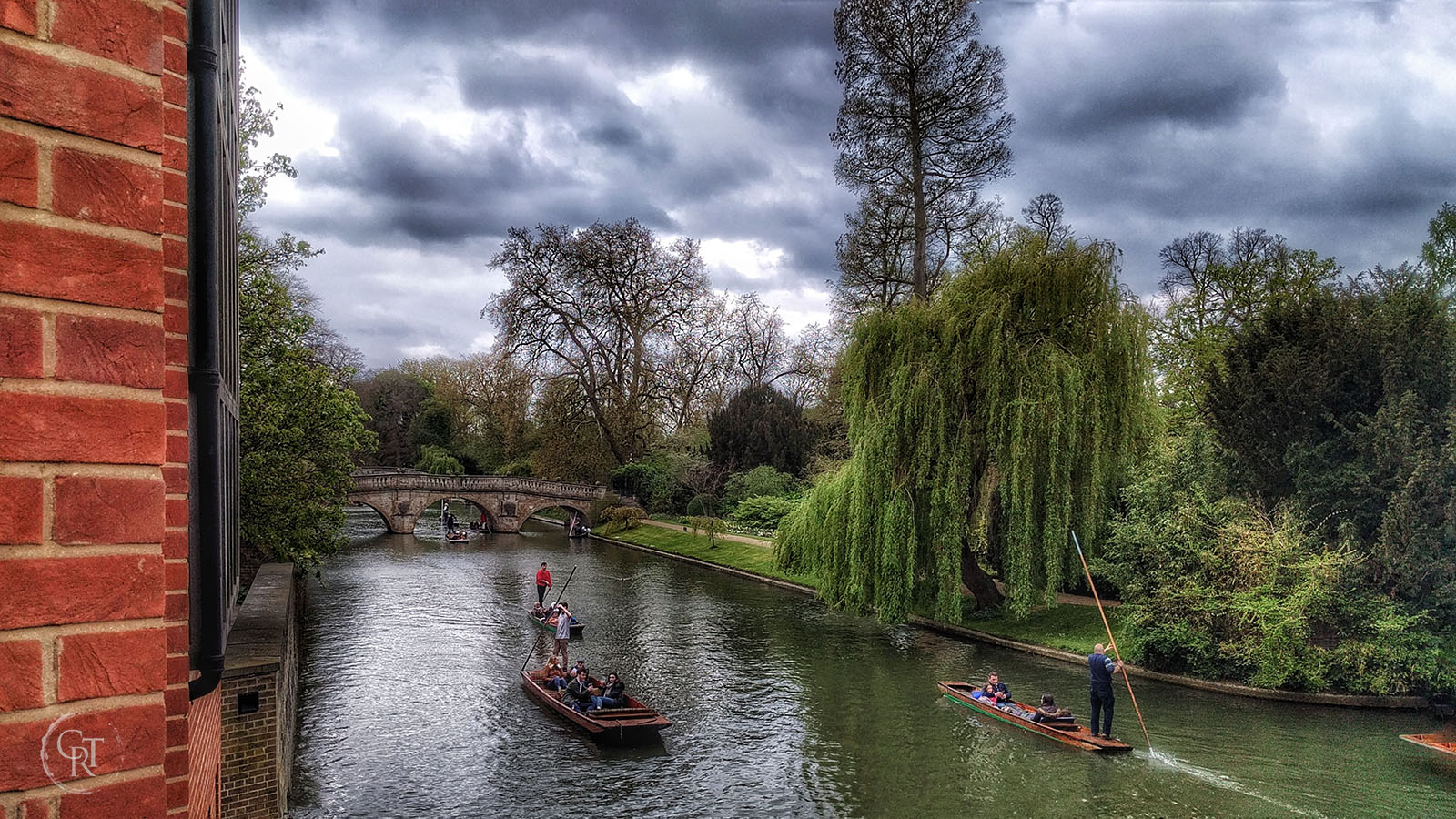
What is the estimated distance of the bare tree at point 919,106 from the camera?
30.5 meters

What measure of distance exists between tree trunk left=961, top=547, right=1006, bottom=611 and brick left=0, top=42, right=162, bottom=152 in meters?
23.0

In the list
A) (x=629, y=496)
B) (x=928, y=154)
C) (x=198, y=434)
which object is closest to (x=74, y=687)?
(x=198, y=434)

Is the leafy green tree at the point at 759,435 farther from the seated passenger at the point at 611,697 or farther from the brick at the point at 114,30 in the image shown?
the brick at the point at 114,30

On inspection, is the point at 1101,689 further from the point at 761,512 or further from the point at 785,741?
the point at 761,512

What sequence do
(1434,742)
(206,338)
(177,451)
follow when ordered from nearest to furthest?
(177,451), (206,338), (1434,742)

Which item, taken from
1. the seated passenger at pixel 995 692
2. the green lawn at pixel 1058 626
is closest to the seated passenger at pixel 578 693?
the seated passenger at pixel 995 692

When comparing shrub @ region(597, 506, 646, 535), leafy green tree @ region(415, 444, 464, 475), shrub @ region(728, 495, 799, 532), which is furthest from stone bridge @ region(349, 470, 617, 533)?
leafy green tree @ region(415, 444, 464, 475)

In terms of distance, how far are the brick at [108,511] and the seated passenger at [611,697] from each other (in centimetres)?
1447

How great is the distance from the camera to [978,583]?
A: 23844 mm

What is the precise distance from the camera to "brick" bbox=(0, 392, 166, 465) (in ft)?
4.93

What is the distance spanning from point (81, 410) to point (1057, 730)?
51.8ft

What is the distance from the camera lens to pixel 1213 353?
35.9m

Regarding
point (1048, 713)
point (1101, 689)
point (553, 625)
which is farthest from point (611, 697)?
point (553, 625)

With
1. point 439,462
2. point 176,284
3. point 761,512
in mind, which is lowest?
point 761,512
